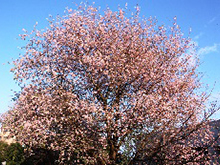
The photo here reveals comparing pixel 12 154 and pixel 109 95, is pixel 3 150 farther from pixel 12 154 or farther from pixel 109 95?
pixel 109 95

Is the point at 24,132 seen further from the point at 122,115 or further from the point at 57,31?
the point at 57,31

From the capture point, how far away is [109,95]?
1612 centimetres

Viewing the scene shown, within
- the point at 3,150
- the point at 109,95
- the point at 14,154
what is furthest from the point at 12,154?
the point at 109,95

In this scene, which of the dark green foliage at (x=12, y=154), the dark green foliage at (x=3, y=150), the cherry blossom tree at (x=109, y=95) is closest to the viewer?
the cherry blossom tree at (x=109, y=95)

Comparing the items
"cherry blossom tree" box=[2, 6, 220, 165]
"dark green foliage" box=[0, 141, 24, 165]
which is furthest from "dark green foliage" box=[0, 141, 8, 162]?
"cherry blossom tree" box=[2, 6, 220, 165]

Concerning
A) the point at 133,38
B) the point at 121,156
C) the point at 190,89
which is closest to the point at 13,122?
the point at 121,156

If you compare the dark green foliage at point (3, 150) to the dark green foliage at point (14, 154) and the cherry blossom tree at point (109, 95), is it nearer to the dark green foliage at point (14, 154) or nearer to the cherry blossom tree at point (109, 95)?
the dark green foliage at point (14, 154)

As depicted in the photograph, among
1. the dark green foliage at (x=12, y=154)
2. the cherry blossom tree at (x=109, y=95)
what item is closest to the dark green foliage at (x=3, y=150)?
the dark green foliage at (x=12, y=154)

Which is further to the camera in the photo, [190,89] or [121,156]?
[190,89]

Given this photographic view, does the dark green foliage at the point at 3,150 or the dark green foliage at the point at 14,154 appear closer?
the dark green foliage at the point at 14,154

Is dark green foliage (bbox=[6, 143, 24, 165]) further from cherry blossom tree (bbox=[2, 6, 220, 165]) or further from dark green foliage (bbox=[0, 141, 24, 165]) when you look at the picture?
cherry blossom tree (bbox=[2, 6, 220, 165])

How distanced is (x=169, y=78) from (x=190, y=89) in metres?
2.88

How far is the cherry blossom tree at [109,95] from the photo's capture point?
1367 centimetres

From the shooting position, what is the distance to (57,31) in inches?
696
